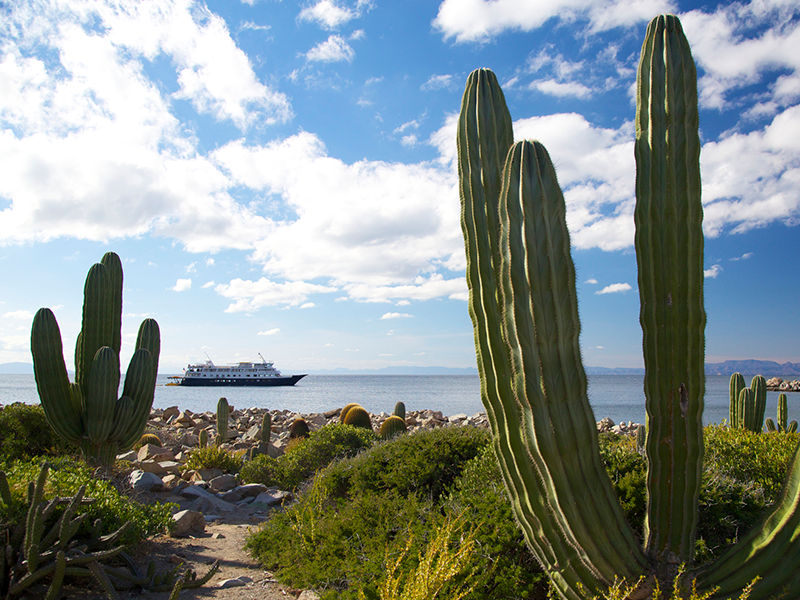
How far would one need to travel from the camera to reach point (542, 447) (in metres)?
2.39

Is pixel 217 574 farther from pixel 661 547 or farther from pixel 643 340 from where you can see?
pixel 643 340

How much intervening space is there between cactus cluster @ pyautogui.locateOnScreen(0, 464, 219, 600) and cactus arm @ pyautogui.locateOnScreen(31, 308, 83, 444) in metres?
3.38

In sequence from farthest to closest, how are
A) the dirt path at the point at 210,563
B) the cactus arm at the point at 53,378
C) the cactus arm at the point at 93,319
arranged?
the cactus arm at the point at 93,319, the cactus arm at the point at 53,378, the dirt path at the point at 210,563

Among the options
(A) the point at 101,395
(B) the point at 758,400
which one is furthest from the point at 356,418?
(B) the point at 758,400

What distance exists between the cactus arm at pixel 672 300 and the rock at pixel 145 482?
734 cm

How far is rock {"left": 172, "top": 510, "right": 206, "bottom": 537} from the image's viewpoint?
5.86m

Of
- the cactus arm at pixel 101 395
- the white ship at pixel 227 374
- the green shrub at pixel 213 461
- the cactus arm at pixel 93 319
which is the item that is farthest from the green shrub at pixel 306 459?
the white ship at pixel 227 374

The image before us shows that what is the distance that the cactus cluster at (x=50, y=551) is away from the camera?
3.39 m

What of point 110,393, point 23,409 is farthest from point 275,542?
point 23,409

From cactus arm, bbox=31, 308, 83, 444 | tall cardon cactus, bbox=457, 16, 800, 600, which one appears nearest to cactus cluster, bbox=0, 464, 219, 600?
tall cardon cactus, bbox=457, 16, 800, 600

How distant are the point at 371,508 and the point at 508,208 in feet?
11.3

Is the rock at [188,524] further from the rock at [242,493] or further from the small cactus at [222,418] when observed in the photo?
the small cactus at [222,418]

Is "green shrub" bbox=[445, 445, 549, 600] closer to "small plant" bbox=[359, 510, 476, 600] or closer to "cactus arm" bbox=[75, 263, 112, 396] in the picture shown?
"small plant" bbox=[359, 510, 476, 600]

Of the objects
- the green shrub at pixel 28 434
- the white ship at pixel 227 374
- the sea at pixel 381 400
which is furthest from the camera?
the white ship at pixel 227 374
